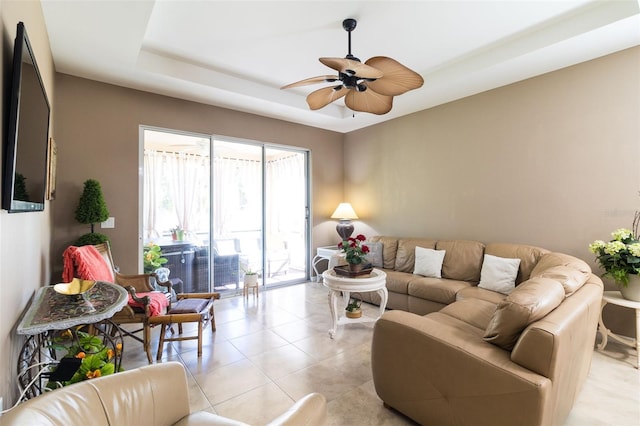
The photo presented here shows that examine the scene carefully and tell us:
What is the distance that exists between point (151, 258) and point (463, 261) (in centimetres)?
407

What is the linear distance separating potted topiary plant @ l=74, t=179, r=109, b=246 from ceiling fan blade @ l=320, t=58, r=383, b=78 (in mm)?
2949

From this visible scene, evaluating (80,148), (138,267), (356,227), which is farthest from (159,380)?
(356,227)

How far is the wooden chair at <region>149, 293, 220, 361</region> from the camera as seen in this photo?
2629 mm

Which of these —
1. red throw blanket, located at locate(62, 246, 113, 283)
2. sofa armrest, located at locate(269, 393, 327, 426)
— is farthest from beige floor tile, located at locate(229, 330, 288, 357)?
sofa armrest, located at locate(269, 393, 327, 426)

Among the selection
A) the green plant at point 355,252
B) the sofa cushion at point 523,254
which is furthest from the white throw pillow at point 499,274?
the green plant at point 355,252

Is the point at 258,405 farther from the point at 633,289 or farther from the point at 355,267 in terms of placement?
Answer: the point at 633,289

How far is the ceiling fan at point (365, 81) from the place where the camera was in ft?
6.98

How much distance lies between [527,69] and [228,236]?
447cm

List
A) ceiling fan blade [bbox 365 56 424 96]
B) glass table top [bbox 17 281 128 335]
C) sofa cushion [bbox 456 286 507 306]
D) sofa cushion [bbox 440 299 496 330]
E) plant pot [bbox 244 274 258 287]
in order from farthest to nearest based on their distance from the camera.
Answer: plant pot [bbox 244 274 258 287], sofa cushion [bbox 456 286 507 306], sofa cushion [bbox 440 299 496 330], ceiling fan blade [bbox 365 56 424 96], glass table top [bbox 17 281 128 335]

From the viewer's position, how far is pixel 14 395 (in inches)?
63.4

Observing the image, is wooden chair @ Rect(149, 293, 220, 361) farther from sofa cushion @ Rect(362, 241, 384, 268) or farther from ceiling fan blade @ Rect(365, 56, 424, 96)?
ceiling fan blade @ Rect(365, 56, 424, 96)

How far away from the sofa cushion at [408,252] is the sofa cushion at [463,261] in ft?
0.99

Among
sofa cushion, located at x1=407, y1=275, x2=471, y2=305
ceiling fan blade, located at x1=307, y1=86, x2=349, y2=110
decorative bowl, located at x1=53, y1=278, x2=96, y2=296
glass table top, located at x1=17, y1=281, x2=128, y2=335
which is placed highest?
ceiling fan blade, located at x1=307, y1=86, x2=349, y2=110

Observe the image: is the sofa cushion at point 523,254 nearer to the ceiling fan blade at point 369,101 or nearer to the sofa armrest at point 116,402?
the ceiling fan blade at point 369,101
